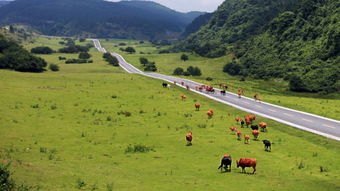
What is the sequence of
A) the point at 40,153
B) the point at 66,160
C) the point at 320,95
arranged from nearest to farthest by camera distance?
the point at 66,160, the point at 40,153, the point at 320,95

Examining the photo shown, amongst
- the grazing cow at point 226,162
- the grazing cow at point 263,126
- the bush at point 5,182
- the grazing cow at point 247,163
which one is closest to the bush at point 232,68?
the grazing cow at point 263,126

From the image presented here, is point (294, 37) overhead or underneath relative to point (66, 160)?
overhead

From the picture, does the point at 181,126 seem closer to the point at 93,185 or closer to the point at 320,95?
the point at 93,185

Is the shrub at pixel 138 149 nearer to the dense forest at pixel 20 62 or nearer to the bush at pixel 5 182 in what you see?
the bush at pixel 5 182

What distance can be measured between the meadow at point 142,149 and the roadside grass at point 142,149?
0.07m

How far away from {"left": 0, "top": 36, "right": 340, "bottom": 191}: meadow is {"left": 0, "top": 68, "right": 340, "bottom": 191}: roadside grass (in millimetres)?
68

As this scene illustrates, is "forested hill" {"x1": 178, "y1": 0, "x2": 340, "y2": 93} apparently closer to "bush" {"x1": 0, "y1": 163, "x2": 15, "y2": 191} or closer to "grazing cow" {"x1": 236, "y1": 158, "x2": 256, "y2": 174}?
"grazing cow" {"x1": 236, "y1": 158, "x2": 256, "y2": 174}

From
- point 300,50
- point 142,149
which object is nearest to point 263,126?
point 142,149

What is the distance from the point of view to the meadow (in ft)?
79.1

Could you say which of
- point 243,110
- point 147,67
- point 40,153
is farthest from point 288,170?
point 147,67

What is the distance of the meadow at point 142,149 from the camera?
24.1 m

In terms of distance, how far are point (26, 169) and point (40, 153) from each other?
7522 millimetres

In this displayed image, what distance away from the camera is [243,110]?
58688 millimetres

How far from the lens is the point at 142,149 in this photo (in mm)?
33875
